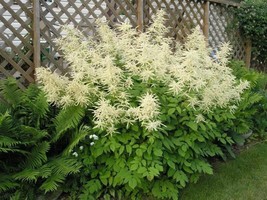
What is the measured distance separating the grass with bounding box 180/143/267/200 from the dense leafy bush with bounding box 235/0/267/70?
4.29 m

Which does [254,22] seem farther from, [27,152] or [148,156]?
[27,152]

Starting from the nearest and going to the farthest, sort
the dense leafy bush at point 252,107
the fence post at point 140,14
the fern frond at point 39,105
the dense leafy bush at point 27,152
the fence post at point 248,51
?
the dense leafy bush at point 27,152 < the fern frond at point 39,105 < the dense leafy bush at point 252,107 < the fence post at point 140,14 < the fence post at point 248,51

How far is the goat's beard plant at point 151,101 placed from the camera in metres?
3.05

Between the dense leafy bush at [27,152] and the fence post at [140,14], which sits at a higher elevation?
the dense leafy bush at [27,152]

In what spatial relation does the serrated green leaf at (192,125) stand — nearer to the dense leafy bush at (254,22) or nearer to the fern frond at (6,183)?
the fern frond at (6,183)

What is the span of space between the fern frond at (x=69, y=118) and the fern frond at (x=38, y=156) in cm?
15

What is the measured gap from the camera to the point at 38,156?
3.20 m

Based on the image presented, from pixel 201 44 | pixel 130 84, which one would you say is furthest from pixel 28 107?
pixel 201 44

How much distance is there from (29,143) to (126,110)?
926 mm

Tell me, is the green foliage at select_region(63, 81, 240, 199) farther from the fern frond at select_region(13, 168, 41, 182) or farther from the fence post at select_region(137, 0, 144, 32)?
the fence post at select_region(137, 0, 144, 32)

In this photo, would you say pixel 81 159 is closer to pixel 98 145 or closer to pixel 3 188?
pixel 98 145

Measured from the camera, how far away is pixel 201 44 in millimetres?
4086

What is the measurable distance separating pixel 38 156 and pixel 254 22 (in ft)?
20.9

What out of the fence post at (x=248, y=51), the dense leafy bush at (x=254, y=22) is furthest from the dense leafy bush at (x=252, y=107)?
the fence post at (x=248, y=51)
